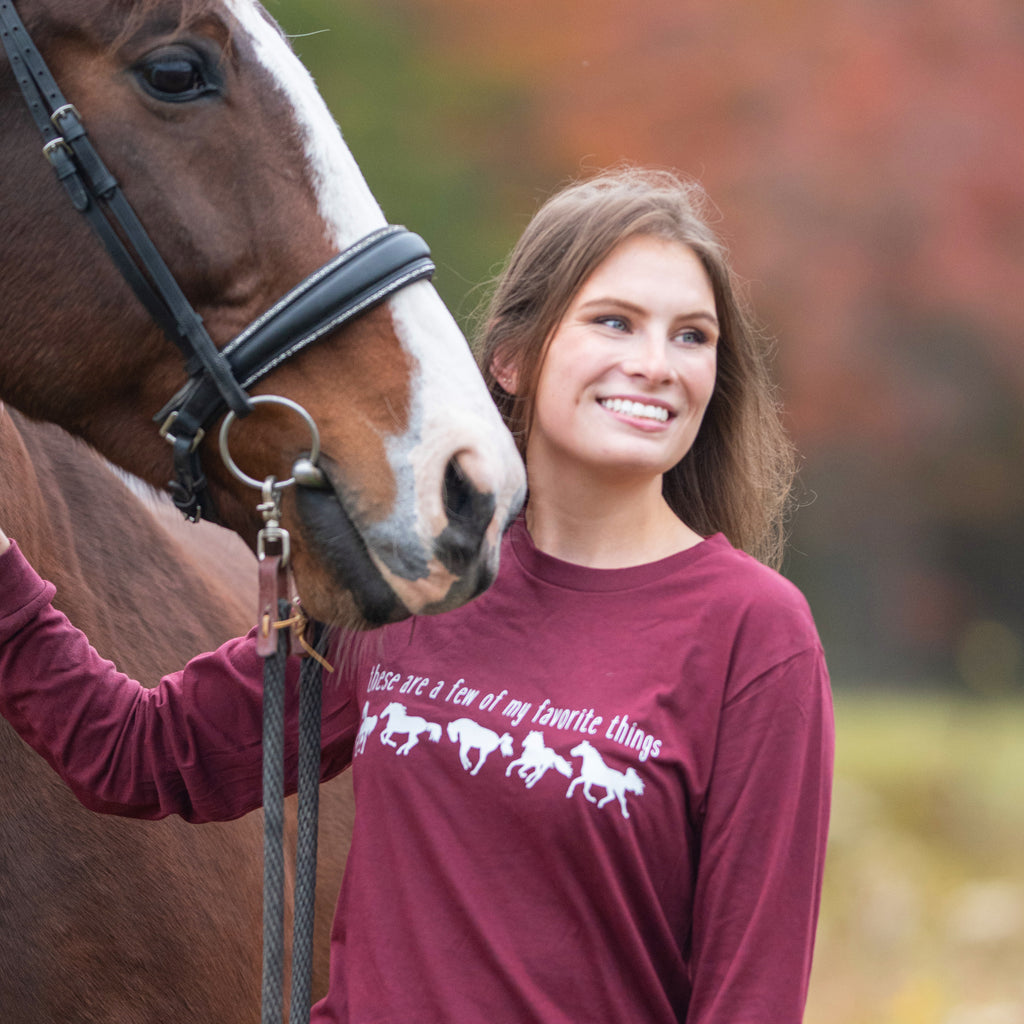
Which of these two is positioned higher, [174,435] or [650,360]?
[174,435]

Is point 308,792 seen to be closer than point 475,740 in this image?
No

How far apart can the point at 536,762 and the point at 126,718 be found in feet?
2.03

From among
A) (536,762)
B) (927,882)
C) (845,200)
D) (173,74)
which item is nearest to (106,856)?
(536,762)

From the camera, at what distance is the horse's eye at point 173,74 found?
164 centimetres

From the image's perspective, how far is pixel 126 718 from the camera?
184 centimetres

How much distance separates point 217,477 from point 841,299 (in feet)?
28.4

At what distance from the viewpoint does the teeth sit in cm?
177

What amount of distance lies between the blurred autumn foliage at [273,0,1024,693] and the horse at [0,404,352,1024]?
567cm

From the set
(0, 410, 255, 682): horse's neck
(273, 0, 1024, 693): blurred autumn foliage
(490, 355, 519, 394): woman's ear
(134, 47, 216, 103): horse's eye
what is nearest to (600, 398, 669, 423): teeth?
(490, 355, 519, 394): woman's ear

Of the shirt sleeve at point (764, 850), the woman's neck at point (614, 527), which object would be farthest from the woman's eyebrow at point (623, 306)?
the shirt sleeve at point (764, 850)

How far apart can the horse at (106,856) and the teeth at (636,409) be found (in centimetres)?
94

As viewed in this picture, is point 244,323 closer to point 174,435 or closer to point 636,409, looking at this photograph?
point 174,435

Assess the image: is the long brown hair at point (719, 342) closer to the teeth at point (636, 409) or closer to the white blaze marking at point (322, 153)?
the teeth at point (636, 409)

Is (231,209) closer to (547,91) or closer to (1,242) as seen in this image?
(1,242)
